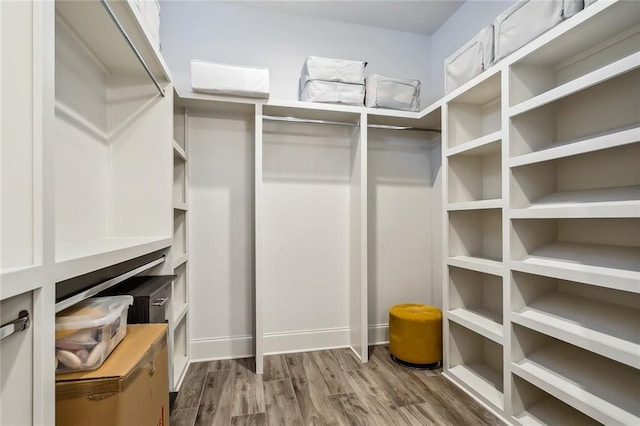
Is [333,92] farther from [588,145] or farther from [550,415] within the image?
[550,415]

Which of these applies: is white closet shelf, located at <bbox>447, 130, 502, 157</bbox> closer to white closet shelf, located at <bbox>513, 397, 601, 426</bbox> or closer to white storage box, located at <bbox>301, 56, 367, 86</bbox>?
white storage box, located at <bbox>301, 56, 367, 86</bbox>

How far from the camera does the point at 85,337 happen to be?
2.78 ft

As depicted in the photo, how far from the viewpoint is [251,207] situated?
2.41 metres

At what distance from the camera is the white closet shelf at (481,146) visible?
5.58ft

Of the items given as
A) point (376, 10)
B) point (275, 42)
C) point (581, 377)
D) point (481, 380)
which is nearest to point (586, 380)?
point (581, 377)

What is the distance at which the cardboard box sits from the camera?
30.4 inches

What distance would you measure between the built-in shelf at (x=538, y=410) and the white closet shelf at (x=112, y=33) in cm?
254

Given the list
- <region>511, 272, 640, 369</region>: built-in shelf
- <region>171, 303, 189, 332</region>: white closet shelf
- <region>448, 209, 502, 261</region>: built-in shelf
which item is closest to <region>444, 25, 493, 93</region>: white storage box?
<region>448, 209, 502, 261</region>: built-in shelf

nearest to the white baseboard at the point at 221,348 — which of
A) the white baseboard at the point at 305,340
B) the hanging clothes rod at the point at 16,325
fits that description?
the white baseboard at the point at 305,340

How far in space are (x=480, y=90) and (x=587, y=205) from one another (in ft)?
3.37

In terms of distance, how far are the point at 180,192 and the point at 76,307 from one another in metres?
1.33

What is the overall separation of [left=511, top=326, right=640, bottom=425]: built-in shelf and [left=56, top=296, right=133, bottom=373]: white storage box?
71.5 inches

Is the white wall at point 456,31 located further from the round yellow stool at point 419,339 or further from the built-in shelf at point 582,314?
the round yellow stool at point 419,339

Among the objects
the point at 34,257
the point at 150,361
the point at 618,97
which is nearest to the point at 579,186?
the point at 618,97
